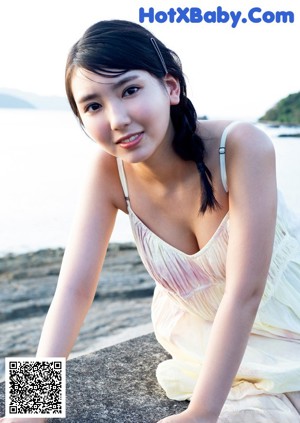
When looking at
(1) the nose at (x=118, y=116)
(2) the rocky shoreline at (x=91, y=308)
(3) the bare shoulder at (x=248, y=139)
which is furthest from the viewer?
(2) the rocky shoreline at (x=91, y=308)

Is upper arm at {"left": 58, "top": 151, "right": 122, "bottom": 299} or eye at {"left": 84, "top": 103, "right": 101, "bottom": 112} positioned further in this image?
upper arm at {"left": 58, "top": 151, "right": 122, "bottom": 299}

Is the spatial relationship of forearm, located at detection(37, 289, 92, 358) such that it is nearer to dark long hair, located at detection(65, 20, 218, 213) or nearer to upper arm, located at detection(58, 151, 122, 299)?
upper arm, located at detection(58, 151, 122, 299)

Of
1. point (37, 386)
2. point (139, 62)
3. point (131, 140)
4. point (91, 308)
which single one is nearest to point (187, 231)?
point (131, 140)

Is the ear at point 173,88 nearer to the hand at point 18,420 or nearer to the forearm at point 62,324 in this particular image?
the forearm at point 62,324

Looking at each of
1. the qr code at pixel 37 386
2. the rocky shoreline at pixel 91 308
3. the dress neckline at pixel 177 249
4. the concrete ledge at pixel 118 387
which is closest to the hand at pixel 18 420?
the qr code at pixel 37 386

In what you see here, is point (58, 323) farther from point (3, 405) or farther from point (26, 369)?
point (3, 405)

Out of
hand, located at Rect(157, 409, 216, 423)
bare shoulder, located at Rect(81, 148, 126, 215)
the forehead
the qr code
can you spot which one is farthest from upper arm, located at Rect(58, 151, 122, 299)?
hand, located at Rect(157, 409, 216, 423)

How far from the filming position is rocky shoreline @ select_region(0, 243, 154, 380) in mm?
4480

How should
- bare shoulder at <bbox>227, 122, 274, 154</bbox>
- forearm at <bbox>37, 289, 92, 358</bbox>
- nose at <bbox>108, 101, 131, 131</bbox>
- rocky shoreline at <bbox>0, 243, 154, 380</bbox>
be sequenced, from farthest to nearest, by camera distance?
1. rocky shoreline at <bbox>0, 243, 154, 380</bbox>
2. forearm at <bbox>37, 289, 92, 358</bbox>
3. bare shoulder at <bbox>227, 122, 274, 154</bbox>
4. nose at <bbox>108, 101, 131, 131</bbox>

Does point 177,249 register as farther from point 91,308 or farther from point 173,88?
point 91,308

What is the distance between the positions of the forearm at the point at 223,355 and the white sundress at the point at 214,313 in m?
0.16

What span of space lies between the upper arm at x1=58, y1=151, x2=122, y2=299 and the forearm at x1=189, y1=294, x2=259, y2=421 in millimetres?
421

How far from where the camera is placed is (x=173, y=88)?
1794mm

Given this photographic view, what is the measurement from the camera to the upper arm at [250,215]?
1.74 m
